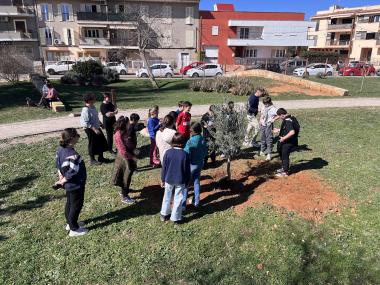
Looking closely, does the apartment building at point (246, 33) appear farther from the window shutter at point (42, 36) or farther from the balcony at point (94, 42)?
the window shutter at point (42, 36)

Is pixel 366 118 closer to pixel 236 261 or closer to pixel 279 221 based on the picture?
pixel 279 221

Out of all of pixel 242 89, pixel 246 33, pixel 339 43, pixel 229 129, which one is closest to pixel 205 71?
pixel 242 89

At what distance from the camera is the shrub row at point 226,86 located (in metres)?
19.8

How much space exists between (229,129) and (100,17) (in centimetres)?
4394

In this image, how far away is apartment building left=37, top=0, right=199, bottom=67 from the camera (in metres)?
45.0

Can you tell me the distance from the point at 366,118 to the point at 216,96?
8.21 meters

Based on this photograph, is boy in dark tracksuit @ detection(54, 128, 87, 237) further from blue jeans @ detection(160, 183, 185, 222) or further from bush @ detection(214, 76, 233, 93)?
bush @ detection(214, 76, 233, 93)

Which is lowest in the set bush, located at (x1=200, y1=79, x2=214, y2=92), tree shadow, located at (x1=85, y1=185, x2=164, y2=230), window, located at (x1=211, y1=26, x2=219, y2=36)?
tree shadow, located at (x1=85, y1=185, x2=164, y2=230)

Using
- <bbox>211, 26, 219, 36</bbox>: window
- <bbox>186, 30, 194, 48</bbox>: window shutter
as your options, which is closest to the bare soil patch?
<bbox>186, 30, 194, 48</bbox>: window shutter

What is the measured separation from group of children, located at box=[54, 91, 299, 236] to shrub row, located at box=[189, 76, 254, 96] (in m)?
11.6

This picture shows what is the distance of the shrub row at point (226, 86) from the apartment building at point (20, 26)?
30718 mm

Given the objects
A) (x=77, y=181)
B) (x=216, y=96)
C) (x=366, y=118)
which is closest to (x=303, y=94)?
(x=216, y=96)

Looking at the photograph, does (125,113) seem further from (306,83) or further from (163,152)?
(306,83)

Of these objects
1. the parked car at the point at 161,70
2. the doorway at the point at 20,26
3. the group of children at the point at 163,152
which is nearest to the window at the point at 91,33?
the doorway at the point at 20,26
